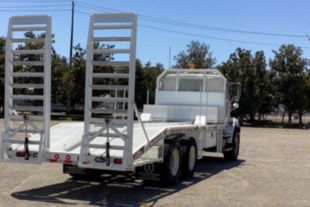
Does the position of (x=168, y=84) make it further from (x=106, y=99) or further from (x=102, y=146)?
(x=102, y=146)

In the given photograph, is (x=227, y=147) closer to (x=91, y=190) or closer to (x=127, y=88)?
(x=91, y=190)

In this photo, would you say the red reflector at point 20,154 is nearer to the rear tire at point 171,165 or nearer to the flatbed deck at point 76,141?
the flatbed deck at point 76,141

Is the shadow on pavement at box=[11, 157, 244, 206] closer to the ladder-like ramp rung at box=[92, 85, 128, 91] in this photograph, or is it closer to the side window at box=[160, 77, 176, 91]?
the ladder-like ramp rung at box=[92, 85, 128, 91]

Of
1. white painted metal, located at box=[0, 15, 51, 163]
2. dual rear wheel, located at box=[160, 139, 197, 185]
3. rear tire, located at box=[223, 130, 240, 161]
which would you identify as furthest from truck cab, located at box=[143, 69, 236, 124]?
white painted metal, located at box=[0, 15, 51, 163]

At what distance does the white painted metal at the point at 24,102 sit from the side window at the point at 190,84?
690 cm

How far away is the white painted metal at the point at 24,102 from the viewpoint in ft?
30.3

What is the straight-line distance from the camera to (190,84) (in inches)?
621

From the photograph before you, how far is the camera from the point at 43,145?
9.21 m

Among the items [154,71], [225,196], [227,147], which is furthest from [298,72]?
[225,196]

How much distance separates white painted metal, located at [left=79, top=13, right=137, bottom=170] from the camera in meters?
8.62

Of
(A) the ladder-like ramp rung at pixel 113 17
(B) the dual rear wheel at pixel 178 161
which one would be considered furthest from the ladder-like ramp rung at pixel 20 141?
(B) the dual rear wheel at pixel 178 161

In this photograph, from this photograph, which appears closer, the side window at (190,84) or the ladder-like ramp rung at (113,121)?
the ladder-like ramp rung at (113,121)

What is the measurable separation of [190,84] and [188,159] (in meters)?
4.48

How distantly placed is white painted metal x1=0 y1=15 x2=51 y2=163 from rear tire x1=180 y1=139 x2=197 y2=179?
11.7 feet
